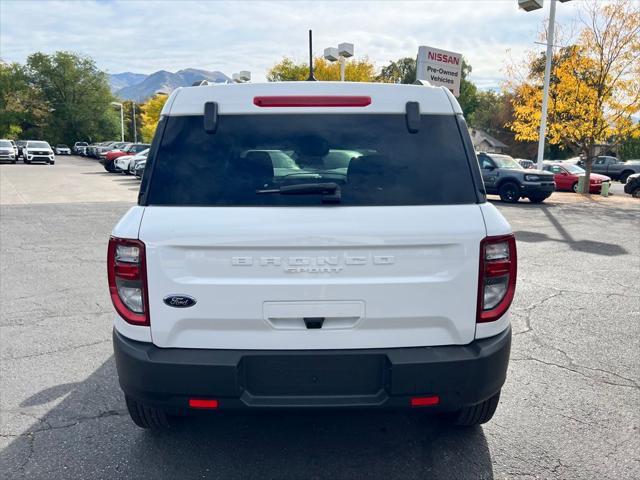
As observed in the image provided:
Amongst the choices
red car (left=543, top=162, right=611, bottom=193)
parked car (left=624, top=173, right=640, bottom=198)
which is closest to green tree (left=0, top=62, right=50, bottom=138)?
red car (left=543, top=162, right=611, bottom=193)

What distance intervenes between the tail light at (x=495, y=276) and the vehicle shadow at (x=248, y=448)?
2.68 ft

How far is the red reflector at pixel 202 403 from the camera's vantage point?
2365mm

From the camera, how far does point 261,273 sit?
229cm

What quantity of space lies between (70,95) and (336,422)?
274 ft

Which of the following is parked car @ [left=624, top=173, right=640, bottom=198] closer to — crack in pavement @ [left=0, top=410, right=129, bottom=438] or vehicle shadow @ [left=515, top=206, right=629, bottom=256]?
vehicle shadow @ [left=515, top=206, right=629, bottom=256]

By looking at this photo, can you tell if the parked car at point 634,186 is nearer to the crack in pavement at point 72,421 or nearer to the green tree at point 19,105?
the crack in pavement at point 72,421

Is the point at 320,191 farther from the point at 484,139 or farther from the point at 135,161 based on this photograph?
the point at 484,139

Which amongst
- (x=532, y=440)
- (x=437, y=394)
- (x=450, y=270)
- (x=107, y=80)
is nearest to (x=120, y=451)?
(x=437, y=394)

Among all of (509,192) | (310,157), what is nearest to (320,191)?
(310,157)

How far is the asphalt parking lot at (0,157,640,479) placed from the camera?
274cm

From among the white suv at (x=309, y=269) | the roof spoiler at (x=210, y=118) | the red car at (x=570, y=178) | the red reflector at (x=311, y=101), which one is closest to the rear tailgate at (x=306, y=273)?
the white suv at (x=309, y=269)

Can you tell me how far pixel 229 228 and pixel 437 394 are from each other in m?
1.21

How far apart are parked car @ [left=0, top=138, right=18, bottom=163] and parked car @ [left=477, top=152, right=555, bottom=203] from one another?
3595 cm

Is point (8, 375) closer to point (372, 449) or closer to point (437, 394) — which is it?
point (372, 449)
